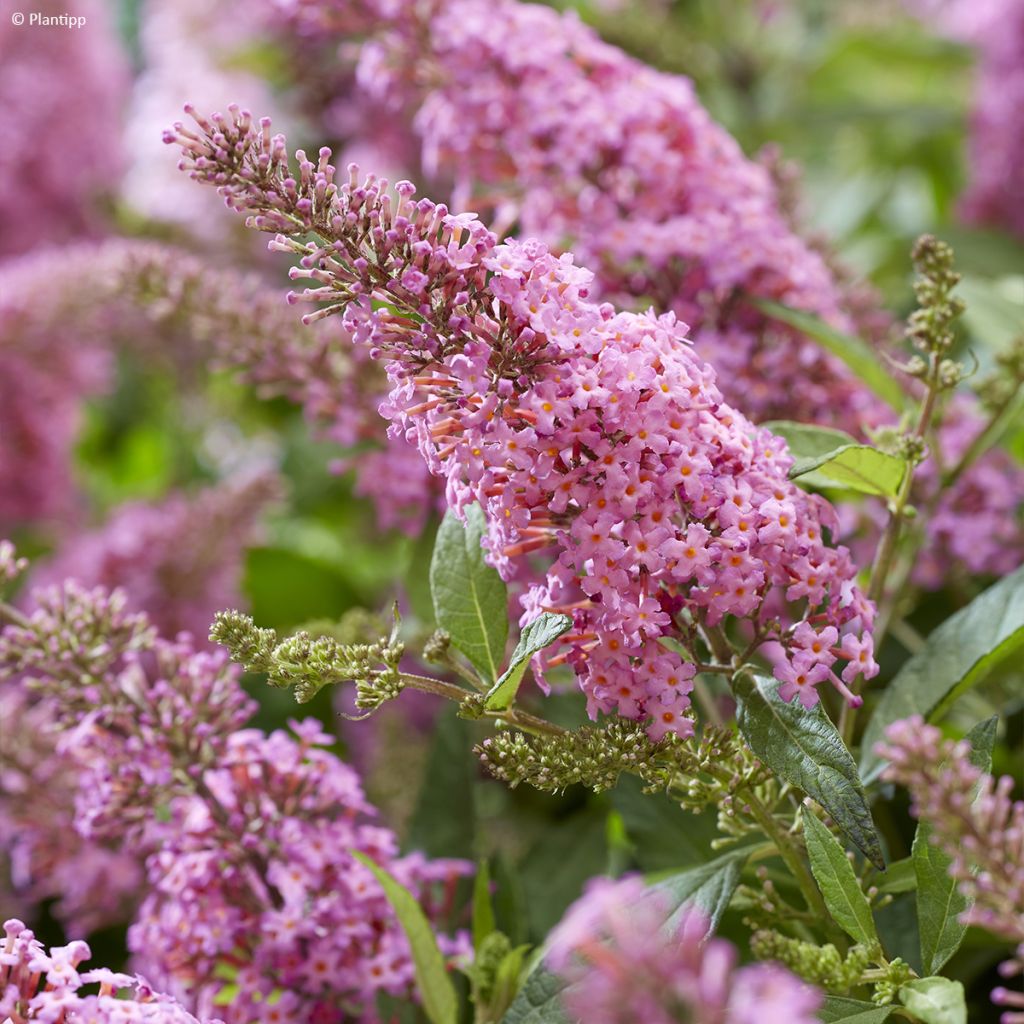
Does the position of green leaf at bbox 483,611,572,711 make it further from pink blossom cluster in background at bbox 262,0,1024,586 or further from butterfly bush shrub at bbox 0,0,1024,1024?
pink blossom cluster in background at bbox 262,0,1024,586

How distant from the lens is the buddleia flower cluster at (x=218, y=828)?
21.7 inches

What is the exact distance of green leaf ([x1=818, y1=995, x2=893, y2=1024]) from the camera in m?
0.42

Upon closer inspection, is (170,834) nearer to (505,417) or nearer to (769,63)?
(505,417)

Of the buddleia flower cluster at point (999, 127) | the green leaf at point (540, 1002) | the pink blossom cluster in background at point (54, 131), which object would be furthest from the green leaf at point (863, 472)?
the pink blossom cluster in background at point (54, 131)

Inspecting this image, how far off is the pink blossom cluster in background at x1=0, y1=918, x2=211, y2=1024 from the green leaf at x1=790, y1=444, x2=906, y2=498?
1.00 feet

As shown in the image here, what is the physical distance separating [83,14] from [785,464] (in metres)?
1.25

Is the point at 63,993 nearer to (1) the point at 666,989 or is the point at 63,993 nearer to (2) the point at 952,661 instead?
(1) the point at 666,989

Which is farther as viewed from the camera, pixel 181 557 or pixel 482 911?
pixel 181 557

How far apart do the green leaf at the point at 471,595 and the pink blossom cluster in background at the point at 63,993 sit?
0.17 meters

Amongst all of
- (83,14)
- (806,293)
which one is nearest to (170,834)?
(806,293)

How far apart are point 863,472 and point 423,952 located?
272mm

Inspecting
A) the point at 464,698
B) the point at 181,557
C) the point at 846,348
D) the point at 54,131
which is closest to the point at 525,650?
the point at 464,698

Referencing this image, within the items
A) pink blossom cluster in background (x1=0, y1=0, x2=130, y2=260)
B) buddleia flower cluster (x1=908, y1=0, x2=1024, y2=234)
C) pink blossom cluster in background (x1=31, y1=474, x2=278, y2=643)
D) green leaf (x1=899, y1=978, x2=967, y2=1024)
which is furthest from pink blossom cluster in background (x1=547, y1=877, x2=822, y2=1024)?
pink blossom cluster in background (x1=0, y1=0, x2=130, y2=260)

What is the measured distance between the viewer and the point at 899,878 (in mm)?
491
